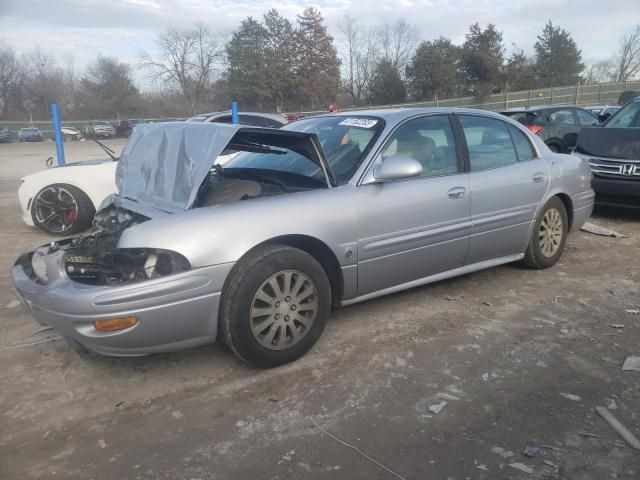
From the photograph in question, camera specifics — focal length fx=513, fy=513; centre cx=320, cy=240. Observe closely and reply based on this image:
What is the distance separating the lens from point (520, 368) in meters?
3.05

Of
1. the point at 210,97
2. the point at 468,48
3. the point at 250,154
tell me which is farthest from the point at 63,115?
the point at 250,154

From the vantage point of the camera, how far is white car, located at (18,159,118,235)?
641 cm

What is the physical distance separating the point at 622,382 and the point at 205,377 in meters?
2.38

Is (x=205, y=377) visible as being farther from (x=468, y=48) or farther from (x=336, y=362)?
(x=468, y=48)

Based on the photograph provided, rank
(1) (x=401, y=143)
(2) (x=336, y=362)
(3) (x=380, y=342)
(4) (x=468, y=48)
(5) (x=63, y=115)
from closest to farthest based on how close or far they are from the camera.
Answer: (2) (x=336, y=362) → (3) (x=380, y=342) → (1) (x=401, y=143) → (4) (x=468, y=48) → (5) (x=63, y=115)

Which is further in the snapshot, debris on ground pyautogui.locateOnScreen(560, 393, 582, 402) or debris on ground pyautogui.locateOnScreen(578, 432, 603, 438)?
debris on ground pyautogui.locateOnScreen(560, 393, 582, 402)

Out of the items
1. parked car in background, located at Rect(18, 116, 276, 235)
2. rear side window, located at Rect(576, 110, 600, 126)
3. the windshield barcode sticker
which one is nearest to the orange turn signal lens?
the windshield barcode sticker

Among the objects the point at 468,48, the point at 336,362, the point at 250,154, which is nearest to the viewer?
the point at 336,362

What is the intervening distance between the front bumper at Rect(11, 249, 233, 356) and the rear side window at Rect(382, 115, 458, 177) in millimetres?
1674

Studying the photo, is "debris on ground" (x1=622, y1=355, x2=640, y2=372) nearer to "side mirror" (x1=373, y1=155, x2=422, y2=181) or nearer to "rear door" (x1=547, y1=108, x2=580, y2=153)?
"side mirror" (x1=373, y1=155, x2=422, y2=181)

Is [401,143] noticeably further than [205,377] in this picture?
Yes

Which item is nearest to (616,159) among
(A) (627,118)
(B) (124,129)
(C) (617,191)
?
(C) (617,191)

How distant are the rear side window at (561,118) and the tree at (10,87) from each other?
57571 millimetres

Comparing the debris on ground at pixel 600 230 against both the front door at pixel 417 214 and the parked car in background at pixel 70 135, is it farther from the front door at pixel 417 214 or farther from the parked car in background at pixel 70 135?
the parked car in background at pixel 70 135
